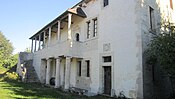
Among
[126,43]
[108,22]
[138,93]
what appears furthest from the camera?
[108,22]

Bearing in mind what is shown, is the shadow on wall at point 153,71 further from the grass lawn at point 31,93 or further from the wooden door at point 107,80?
the grass lawn at point 31,93

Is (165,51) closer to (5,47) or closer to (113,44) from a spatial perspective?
(113,44)

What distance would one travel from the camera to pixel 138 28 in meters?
12.0

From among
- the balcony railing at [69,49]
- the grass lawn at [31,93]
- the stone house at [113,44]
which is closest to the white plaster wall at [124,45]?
the stone house at [113,44]

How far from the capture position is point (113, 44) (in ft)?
44.4

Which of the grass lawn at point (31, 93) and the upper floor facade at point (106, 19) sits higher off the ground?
the upper floor facade at point (106, 19)

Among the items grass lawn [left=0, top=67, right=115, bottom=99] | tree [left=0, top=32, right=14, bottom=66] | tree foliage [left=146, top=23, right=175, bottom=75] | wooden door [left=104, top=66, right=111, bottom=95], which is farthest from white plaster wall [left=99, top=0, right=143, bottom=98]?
tree [left=0, top=32, right=14, bottom=66]

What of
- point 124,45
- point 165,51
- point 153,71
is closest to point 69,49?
point 124,45

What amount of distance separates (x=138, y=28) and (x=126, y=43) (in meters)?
1.30

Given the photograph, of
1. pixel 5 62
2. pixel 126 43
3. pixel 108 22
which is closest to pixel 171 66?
pixel 126 43

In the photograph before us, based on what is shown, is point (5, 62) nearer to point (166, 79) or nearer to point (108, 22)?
point (108, 22)

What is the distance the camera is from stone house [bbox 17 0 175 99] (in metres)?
11.9

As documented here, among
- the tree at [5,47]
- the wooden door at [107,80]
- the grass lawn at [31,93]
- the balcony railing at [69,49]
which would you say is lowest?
the grass lawn at [31,93]

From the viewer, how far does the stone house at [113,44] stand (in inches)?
467
